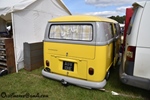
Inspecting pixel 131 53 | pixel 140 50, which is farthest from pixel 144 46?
pixel 131 53

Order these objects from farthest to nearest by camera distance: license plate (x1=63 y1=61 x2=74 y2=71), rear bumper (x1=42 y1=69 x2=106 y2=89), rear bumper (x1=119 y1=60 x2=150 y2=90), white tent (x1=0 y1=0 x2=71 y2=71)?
white tent (x1=0 y1=0 x2=71 y2=71) → license plate (x1=63 y1=61 x2=74 y2=71) → rear bumper (x1=42 y1=69 x2=106 y2=89) → rear bumper (x1=119 y1=60 x2=150 y2=90)

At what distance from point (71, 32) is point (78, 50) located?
539 mm

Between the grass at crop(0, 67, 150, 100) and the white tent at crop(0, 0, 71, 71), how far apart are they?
3.67 feet

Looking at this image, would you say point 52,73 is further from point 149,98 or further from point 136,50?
point 149,98

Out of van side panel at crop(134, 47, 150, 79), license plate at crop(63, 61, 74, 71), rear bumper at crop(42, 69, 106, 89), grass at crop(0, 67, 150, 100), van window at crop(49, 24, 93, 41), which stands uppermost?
van window at crop(49, 24, 93, 41)

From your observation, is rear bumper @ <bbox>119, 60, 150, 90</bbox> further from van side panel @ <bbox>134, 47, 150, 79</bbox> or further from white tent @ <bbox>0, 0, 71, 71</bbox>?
white tent @ <bbox>0, 0, 71, 71</bbox>

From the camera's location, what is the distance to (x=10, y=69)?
14.9 feet

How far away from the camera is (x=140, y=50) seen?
2.59m

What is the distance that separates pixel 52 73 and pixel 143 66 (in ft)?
7.69

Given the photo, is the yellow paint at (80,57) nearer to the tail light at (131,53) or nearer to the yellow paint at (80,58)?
the yellow paint at (80,58)

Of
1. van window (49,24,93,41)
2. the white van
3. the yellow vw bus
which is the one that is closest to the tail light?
the white van

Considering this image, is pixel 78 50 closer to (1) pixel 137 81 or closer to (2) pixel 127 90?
(1) pixel 137 81

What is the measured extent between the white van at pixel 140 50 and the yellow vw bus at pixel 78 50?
2.05ft

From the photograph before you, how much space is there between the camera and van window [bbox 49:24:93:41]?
3.21m
